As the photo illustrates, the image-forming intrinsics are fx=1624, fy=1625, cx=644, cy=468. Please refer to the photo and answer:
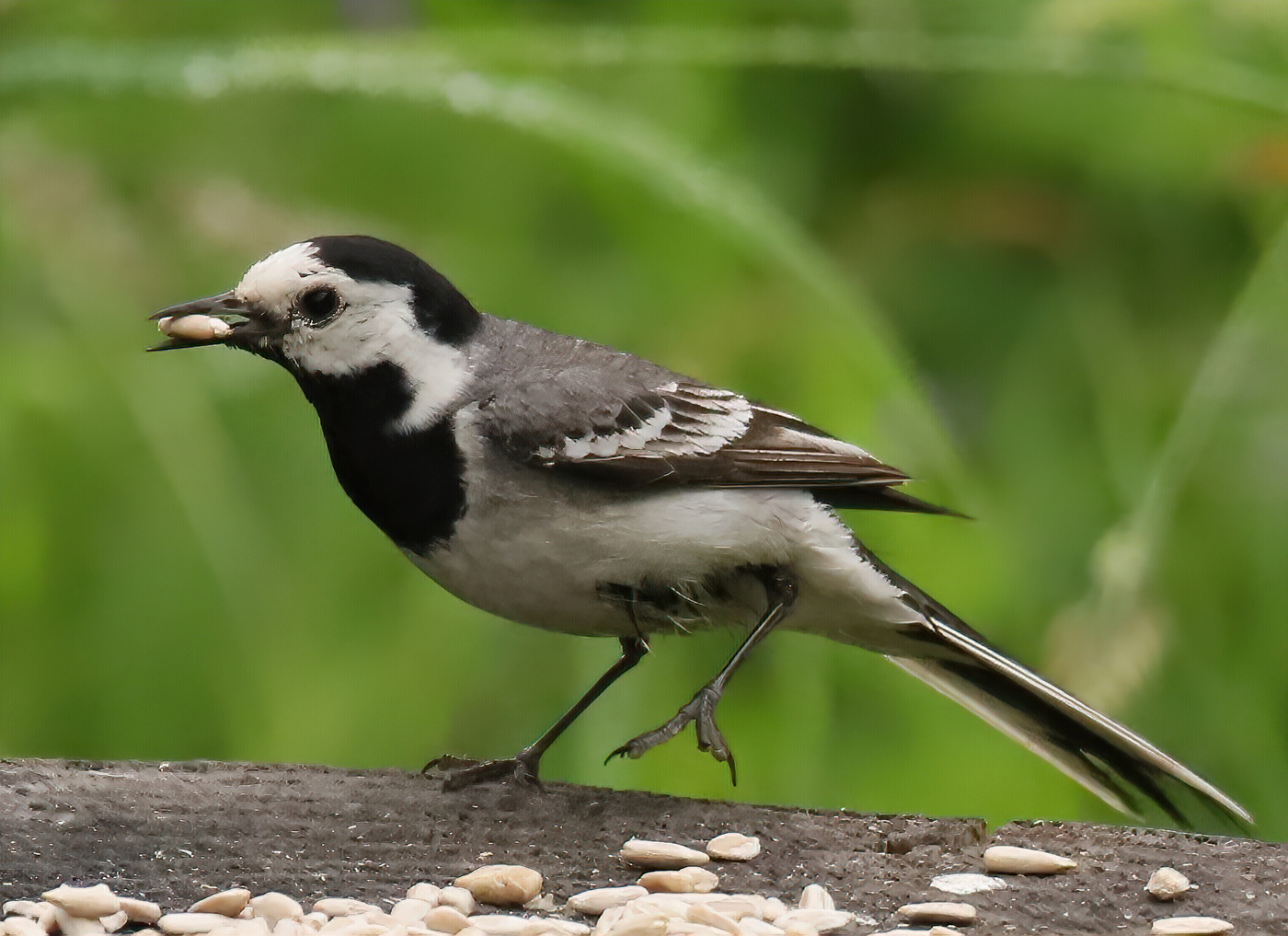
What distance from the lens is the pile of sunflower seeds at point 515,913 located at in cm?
221

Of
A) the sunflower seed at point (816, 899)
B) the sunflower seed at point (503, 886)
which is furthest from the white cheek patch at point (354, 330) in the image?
the sunflower seed at point (816, 899)

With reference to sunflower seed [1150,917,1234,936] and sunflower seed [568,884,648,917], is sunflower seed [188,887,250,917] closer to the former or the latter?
sunflower seed [568,884,648,917]

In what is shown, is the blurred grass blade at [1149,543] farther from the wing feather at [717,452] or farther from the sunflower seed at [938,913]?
the sunflower seed at [938,913]

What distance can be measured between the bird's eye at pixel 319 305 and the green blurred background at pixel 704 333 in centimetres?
84

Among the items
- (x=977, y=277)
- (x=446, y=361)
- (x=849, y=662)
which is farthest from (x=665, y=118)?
(x=446, y=361)

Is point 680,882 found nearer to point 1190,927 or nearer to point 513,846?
point 513,846

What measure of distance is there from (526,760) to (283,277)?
3.22 ft

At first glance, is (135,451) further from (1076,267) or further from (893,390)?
(1076,267)

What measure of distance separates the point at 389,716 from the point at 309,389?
4.96 feet

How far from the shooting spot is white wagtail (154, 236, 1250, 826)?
2742 mm

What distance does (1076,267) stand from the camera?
484 centimetres

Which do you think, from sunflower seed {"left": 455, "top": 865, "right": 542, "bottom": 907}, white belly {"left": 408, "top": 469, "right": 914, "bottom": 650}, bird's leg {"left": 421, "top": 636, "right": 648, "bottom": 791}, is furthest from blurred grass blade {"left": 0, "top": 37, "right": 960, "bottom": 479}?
sunflower seed {"left": 455, "top": 865, "right": 542, "bottom": 907}

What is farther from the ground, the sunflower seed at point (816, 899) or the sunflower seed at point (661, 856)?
the sunflower seed at point (661, 856)

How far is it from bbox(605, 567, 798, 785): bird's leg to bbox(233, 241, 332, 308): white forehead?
0.94 meters
